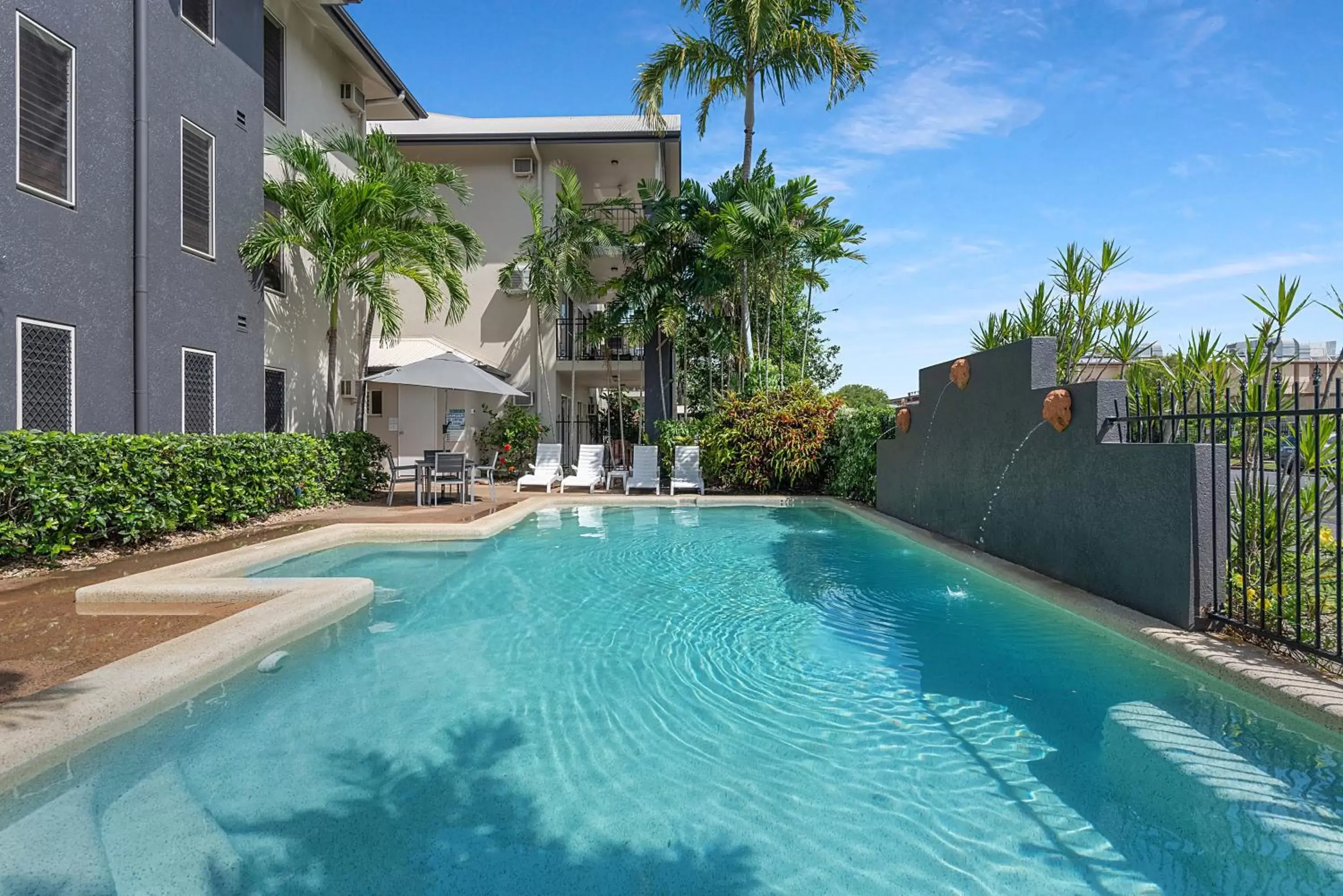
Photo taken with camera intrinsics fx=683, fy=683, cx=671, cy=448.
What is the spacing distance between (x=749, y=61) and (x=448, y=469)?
36.3 feet

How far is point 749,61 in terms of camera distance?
49.9 ft

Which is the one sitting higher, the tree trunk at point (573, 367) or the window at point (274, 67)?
the window at point (274, 67)

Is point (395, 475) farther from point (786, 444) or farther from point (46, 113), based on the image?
point (786, 444)

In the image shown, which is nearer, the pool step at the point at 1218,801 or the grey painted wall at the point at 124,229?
the pool step at the point at 1218,801

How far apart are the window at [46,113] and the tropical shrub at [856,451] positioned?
11.8m

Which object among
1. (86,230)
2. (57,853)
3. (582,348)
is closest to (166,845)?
(57,853)

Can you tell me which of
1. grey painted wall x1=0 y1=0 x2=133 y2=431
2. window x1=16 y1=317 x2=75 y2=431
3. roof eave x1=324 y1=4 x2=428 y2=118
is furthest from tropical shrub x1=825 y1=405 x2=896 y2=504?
roof eave x1=324 y1=4 x2=428 y2=118

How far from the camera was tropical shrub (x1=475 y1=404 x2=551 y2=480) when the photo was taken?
675 inches

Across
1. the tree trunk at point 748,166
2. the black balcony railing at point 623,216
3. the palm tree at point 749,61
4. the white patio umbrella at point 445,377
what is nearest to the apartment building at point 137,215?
the white patio umbrella at point 445,377

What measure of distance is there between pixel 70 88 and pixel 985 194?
558 inches

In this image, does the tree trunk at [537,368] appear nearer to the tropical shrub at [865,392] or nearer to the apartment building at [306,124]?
the apartment building at [306,124]

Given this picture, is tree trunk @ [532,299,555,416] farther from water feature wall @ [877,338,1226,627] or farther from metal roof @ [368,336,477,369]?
water feature wall @ [877,338,1226,627]

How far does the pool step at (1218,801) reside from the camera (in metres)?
2.63

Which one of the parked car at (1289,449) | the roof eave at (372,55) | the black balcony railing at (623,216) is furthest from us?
the black balcony railing at (623,216)
